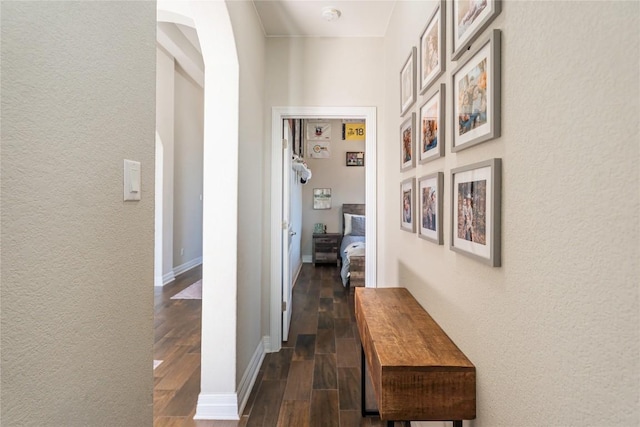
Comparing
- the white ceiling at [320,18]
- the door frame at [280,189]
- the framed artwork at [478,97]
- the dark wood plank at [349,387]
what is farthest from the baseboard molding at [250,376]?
the white ceiling at [320,18]

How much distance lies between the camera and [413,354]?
1.09 metres

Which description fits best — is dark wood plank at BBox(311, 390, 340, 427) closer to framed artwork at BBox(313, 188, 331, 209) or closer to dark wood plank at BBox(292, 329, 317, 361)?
dark wood plank at BBox(292, 329, 317, 361)

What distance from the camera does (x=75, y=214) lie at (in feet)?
2.33

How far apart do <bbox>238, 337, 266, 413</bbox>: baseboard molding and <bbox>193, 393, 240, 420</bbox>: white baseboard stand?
6 cm

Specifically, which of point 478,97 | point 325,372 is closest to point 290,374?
point 325,372

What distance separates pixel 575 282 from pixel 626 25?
462mm

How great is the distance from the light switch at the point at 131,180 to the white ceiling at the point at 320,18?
205cm

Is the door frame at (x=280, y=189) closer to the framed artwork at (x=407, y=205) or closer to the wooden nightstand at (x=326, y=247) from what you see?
the framed artwork at (x=407, y=205)

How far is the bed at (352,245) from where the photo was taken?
479 centimetres

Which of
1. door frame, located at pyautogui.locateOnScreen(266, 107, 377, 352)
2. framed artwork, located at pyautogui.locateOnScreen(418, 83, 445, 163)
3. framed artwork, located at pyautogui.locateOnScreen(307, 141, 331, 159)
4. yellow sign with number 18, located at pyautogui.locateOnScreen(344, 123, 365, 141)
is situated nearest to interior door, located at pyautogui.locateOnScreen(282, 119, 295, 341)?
door frame, located at pyautogui.locateOnScreen(266, 107, 377, 352)

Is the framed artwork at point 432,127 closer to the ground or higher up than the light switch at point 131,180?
higher up

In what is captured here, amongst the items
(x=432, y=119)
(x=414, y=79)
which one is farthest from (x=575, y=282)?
(x=414, y=79)

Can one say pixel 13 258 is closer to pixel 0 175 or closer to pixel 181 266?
pixel 0 175

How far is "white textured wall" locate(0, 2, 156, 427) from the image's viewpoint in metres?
0.57
